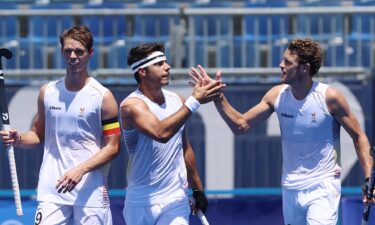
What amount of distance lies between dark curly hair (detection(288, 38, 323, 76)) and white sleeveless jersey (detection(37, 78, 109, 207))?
1.37 meters

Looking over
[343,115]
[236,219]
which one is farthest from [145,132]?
[236,219]

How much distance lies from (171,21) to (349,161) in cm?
259

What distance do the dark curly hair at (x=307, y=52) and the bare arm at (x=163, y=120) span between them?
83 cm

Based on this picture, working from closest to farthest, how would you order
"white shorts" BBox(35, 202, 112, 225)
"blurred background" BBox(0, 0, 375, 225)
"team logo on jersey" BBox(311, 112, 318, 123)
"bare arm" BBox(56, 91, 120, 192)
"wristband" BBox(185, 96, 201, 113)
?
"wristband" BBox(185, 96, 201, 113)
"bare arm" BBox(56, 91, 120, 192)
"white shorts" BBox(35, 202, 112, 225)
"team logo on jersey" BBox(311, 112, 318, 123)
"blurred background" BBox(0, 0, 375, 225)

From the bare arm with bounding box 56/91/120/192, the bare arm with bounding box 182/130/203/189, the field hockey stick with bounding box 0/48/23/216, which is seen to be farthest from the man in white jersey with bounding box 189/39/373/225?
the field hockey stick with bounding box 0/48/23/216

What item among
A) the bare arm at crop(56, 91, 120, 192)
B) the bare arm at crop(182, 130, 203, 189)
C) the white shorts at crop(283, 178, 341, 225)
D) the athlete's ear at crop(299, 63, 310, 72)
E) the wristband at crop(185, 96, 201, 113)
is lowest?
the white shorts at crop(283, 178, 341, 225)

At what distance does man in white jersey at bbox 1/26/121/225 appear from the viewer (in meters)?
6.89

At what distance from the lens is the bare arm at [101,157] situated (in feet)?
21.9

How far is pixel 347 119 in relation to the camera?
723 centimetres

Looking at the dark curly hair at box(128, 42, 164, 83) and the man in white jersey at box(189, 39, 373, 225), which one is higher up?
the dark curly hair at box(128, 42, 164, 83)

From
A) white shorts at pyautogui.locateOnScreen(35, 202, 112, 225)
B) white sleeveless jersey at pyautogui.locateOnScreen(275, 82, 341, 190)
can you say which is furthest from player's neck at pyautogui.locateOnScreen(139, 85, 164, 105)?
white sleeveless jersey at pyautogui.locateOnScreen(275, 82, 341, 190)

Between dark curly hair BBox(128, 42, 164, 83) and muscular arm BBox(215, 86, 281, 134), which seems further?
muscular arm BBox(215, 86, 281, 134)

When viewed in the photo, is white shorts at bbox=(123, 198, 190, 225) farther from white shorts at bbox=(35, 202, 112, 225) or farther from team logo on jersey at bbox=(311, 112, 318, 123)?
team logo on jersey at bbox=(311, 112, 318, 123)

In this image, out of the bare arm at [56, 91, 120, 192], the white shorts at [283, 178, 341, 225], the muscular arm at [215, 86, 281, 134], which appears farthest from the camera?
the muscular arm at [215, 86, 281, 134]
